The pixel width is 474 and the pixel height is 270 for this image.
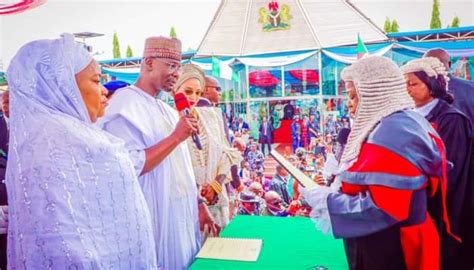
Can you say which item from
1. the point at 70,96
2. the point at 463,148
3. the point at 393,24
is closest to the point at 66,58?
the point at 70,96

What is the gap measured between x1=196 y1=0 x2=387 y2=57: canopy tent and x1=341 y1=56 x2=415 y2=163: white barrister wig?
687 cm

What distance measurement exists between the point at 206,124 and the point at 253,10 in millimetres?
6451

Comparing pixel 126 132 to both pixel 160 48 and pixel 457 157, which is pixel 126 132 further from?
pixel 457 157

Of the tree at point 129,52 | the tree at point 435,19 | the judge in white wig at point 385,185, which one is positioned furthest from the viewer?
the tree at point 129,52

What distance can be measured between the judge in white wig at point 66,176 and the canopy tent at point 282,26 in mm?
7229

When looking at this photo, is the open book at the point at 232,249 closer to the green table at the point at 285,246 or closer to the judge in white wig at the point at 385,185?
the green table at the point at 285,246

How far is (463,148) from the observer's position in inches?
98.2

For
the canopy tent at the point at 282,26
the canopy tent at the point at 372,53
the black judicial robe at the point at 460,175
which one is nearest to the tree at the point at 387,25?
the canopy tent at the point at 372,53

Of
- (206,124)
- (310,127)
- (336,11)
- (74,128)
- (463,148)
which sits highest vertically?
(336,11)

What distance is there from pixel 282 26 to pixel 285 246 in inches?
311

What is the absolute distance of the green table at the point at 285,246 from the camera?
1473 millimetres

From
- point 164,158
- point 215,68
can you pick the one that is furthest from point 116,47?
point 164,158

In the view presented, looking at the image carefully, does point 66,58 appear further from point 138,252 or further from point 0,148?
point 0,148

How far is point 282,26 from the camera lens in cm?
893
